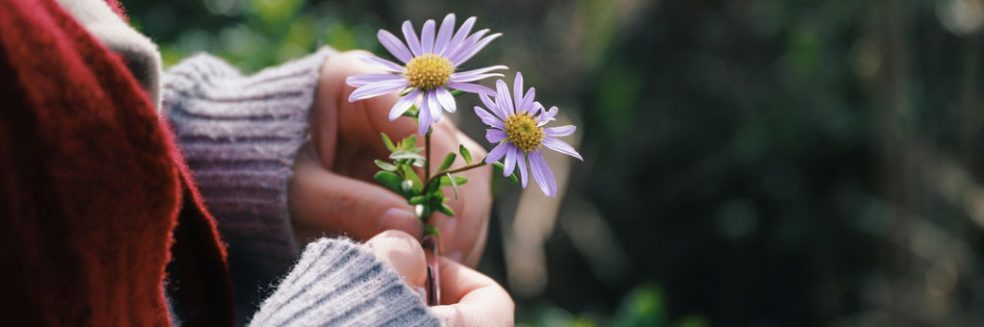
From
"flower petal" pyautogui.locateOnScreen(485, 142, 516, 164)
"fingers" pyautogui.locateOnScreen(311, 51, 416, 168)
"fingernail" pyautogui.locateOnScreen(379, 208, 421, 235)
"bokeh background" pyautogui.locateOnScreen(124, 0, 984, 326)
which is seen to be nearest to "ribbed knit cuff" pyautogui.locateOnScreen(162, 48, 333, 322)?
"fingers" pyautogui.locateOnScreen(311, 51, 416, 168)

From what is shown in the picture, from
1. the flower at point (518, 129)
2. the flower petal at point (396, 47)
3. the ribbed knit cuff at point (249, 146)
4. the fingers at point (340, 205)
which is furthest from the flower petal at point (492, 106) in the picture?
the ribbed knit cuff at point (249, 146)

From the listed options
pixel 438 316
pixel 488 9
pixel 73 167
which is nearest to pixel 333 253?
pixel 438 316

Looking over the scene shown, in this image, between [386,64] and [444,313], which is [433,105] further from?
[444,313]

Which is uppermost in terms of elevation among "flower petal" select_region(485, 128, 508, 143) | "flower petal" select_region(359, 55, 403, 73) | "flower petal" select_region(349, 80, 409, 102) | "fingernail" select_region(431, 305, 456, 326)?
"flower petal" select_region(359, 55, 403, 73)

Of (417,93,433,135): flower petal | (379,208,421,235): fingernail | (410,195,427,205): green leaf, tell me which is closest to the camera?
(417,93,433,135): flower petal

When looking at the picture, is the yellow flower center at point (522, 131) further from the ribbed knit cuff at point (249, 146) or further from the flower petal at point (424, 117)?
the ribbed knit cuff at point (249, 146)

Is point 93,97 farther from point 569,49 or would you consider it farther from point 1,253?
point 569,49

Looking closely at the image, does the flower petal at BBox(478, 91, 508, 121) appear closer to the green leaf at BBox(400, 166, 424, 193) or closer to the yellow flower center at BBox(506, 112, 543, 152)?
the yellow flower center at BBox(506, 112, 543, 152)

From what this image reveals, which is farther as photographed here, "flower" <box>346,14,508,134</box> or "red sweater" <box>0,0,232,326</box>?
"flower" <box>346,14,508,134</box>
